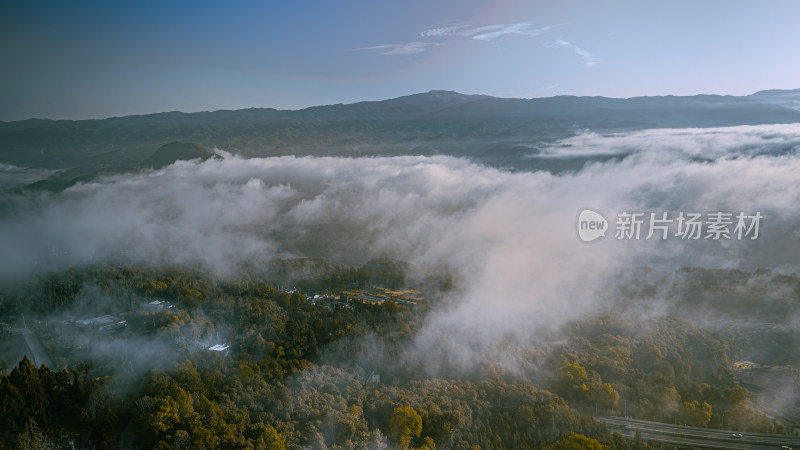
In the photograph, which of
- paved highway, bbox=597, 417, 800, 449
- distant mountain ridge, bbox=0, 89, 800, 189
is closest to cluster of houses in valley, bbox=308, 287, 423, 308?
paved highway, bbox=597, 417, 800, 449

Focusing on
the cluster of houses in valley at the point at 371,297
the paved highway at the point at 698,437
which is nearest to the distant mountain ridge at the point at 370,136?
the cluster of houses in valley at the point at 371,297

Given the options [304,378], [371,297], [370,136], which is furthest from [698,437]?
[370,136]

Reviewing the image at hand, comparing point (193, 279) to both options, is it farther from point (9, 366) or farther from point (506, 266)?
point (506, 266)

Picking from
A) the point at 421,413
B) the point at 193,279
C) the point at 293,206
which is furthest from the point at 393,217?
the point at 421,413

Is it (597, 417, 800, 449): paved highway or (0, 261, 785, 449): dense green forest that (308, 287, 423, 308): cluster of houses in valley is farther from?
(597, 417, 800, 449): paved highway

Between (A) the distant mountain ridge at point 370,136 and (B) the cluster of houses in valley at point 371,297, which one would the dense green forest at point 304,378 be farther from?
(A) the distant mountain ridge at point 370,136

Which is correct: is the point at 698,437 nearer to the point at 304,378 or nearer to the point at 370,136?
the point at 304,378
